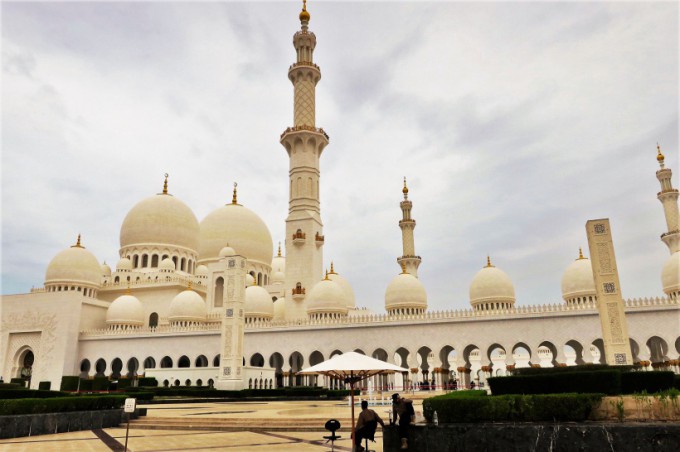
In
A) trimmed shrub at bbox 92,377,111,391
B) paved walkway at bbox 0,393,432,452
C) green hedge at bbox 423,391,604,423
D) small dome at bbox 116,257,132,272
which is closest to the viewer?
green hedge at bbox 423,391,604,423

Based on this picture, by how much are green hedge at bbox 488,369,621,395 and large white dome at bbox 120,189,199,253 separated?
143 ft

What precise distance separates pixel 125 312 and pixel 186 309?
6.39 metres

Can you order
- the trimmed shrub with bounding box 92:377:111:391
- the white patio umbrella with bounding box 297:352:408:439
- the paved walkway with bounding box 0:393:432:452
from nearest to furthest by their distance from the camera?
the white patio umbrella with bounding box 297:352:408:439 → the paved walkway with bounding box 0:393:432:452 → the trimmed shrub with bounding box 92:377:111:391

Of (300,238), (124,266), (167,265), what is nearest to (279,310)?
(300,238)

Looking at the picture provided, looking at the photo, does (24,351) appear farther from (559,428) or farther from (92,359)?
(559,428)

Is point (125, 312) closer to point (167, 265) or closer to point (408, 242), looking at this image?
point (167, 265)

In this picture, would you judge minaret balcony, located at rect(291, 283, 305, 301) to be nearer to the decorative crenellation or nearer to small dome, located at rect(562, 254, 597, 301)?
the decorative crenellation

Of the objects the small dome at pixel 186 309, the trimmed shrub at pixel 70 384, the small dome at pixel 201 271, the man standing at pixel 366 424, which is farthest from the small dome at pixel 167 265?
the man standing at pixel 366 424

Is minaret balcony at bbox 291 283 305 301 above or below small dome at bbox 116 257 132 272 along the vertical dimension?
below

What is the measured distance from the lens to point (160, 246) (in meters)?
49.2

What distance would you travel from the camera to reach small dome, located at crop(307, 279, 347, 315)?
37.4m

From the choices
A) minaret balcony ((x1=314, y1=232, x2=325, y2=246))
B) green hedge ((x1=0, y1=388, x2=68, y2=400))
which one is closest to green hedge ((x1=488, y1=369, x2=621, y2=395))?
green hedge ((x1=0, y1=388, x2=68, y2=400))

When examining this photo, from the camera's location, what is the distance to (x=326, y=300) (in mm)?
37438

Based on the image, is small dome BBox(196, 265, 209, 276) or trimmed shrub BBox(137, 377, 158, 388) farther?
small dome BBox(196, 265, 209, 276)
